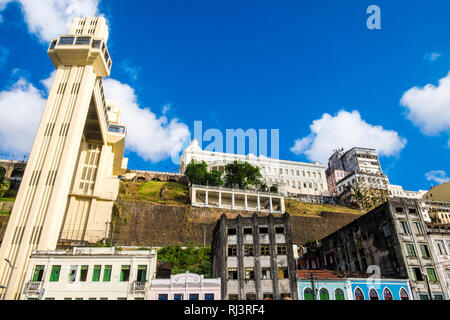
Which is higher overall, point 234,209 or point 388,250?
point 234,209

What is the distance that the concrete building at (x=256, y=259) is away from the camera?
37125mm

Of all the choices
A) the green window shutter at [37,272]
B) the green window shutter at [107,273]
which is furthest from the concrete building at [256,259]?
the green window shutter at [37,272]

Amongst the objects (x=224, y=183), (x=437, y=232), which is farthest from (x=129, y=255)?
(x=224, y=183)

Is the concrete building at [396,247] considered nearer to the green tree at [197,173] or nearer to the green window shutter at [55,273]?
A: the green window shutter at [55,273]

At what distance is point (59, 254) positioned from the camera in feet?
116

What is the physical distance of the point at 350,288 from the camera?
38.6m

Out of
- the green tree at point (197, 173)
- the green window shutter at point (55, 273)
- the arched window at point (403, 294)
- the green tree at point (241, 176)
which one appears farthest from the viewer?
the green tree at point (241, 176)


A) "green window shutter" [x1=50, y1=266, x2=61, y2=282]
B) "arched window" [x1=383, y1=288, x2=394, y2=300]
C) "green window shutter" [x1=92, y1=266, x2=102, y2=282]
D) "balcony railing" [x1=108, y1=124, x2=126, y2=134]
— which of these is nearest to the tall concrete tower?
"balcony railing" [x1=108, y1=124, x2=126, y2=134]

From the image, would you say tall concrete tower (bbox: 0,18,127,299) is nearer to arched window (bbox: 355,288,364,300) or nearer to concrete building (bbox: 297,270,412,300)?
concrete building (bbox: 297,270,412,300)

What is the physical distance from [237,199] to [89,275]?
48.9 m

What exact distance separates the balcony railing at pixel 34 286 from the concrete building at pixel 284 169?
72596 millimetres
